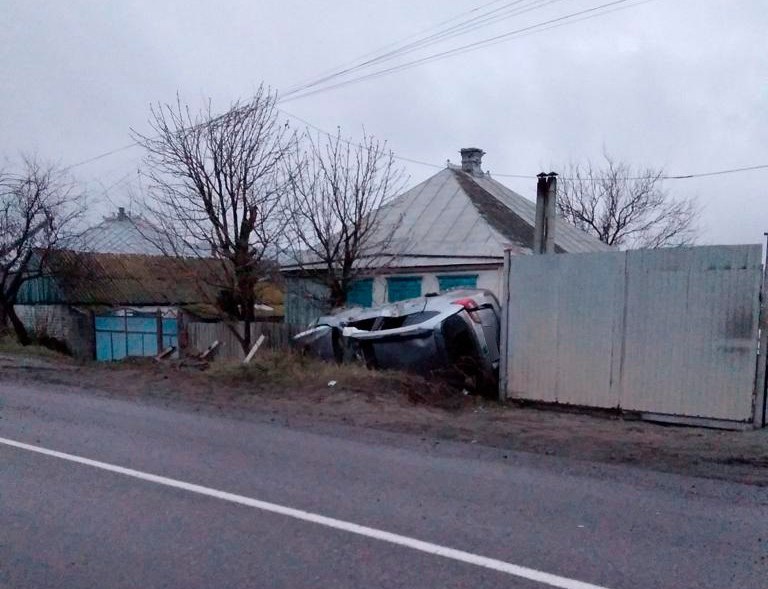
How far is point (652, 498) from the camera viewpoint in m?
6.53

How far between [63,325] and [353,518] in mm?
22468

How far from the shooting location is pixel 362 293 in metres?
20.3

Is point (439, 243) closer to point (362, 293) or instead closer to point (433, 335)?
point (362, 293)

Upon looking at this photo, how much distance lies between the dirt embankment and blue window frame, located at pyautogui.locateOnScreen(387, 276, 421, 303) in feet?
18.5

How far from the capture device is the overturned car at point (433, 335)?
12.6 metres

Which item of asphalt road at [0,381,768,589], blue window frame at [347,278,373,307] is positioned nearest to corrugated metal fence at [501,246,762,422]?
asphalt road at [0,381,768,589]

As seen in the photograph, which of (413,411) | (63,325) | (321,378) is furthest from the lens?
(63,325)

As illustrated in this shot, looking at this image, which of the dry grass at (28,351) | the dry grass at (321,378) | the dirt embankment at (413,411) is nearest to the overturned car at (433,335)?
the dry grass at (321,378)

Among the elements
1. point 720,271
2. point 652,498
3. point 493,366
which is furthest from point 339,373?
point 652,498

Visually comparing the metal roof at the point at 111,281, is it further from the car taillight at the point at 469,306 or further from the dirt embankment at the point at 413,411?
the car taillight at the point at 469,306

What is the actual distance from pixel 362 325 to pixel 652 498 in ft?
27.1

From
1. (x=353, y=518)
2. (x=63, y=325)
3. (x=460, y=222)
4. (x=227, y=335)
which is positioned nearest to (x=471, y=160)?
(x=460, y=222)

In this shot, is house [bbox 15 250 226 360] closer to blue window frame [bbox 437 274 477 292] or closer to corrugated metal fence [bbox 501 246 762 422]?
blue window frame [bbox 437 274 477 292]

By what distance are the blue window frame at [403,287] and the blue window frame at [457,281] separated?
0.66 m
